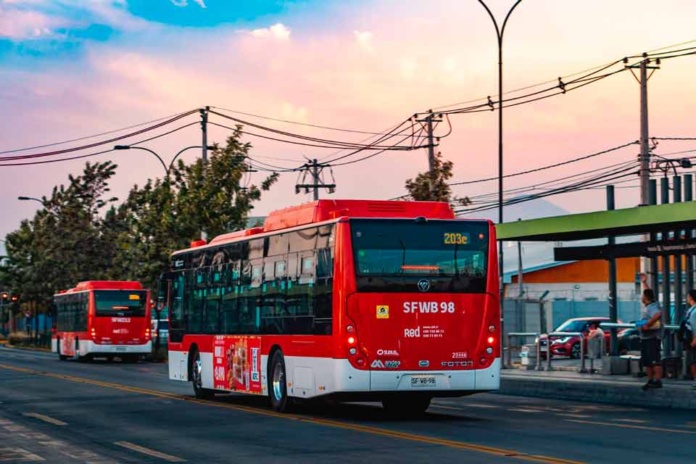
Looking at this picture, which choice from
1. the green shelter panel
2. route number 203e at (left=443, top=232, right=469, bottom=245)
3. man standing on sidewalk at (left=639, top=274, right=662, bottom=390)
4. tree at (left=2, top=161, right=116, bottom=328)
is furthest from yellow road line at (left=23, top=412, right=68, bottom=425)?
tree at (left=2, top=161, right=116, bottom=328)

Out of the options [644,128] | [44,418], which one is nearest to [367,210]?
[44,418]

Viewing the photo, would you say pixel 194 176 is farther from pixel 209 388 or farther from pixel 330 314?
pixel 330 314

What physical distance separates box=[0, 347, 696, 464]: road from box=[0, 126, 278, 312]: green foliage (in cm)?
3021

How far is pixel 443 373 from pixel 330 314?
6.21ft

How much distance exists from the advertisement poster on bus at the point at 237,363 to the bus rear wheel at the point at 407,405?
2313 mm

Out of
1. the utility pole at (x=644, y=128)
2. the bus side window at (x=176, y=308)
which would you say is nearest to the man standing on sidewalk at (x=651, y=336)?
the bus side window at (x=176, y=308)

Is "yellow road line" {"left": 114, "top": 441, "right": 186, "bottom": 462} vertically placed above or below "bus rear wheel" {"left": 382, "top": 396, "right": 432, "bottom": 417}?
below

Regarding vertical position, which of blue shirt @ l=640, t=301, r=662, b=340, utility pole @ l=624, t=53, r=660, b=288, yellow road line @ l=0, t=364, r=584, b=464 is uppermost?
utility pole @ l=624, t=53, r=660, b=288

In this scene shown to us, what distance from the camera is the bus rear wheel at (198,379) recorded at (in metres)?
27.8

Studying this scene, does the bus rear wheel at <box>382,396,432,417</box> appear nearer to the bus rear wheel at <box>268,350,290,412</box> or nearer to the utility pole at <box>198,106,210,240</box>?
the bus rear wheel at <box>268,350,290,412</box>

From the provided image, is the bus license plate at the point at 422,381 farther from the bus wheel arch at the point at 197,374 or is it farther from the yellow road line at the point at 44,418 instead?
the bus wheel arch at the point at 197,374

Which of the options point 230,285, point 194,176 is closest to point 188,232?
point 194,176

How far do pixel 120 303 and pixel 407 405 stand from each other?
32.9 m

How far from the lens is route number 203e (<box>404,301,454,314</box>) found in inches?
826
